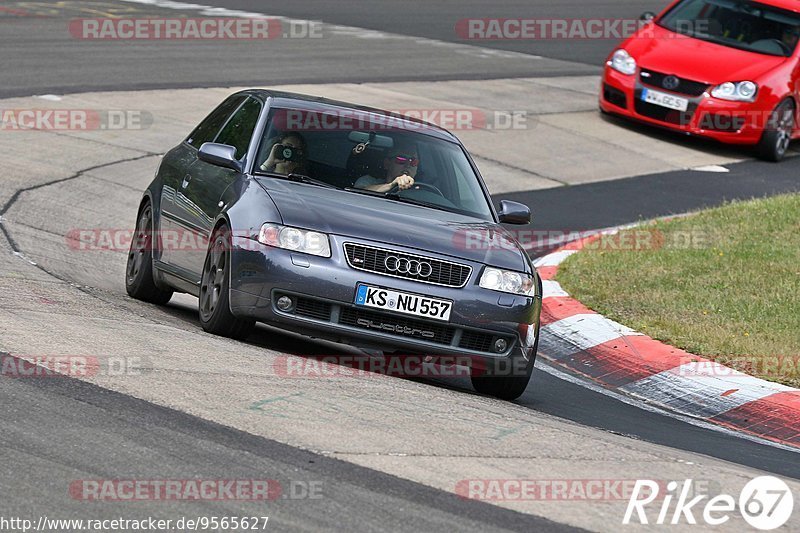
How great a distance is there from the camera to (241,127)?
31.2ft

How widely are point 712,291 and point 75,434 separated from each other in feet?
21.7

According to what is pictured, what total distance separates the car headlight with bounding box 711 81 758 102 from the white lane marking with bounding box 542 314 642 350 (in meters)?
8.90

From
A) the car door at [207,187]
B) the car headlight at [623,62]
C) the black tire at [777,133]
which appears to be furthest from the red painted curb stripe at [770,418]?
the car headlight at [623,62]

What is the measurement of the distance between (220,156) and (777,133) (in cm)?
1198

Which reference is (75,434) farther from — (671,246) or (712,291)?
(671,246)

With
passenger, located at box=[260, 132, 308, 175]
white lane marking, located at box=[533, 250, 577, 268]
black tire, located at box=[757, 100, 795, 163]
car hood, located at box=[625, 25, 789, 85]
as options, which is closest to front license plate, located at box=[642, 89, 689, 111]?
car hood, located at box=[625, 25, 789, 85]

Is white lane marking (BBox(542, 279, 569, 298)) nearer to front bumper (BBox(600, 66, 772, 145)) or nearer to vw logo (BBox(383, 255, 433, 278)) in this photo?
vw logo (BBox(383, 255, 433, 278))

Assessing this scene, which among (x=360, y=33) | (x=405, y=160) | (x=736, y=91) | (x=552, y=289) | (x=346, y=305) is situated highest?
(x=405, y=160)

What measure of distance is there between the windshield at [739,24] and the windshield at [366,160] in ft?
37.5

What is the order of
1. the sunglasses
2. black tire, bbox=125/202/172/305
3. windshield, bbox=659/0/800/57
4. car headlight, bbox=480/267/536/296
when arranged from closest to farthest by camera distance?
car headlight, bbox=480/267/536/296 → the sunglasses → black tire, bbox=125/202/172/305 → windshield, bbox=659/0/800/57

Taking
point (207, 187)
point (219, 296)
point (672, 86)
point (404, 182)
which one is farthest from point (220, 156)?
point (672, 86)

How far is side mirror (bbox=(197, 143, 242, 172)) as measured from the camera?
8844mm

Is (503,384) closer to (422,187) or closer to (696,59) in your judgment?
(422,187)

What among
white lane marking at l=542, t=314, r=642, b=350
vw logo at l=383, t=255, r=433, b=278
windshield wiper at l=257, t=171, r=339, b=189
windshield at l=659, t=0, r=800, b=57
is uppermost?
windshield wiper at l=257, t=171, r=339, b=189
